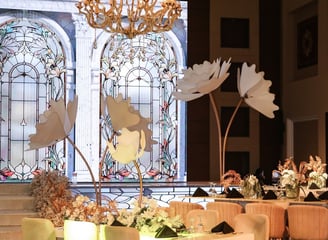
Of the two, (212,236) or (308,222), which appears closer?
(212,236)

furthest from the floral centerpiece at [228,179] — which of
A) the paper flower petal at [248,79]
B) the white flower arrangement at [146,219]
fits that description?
the white flower arrangement at [146,219]

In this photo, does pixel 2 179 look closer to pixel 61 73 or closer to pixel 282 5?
pixel 61 73

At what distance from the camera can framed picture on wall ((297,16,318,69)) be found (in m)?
13.2

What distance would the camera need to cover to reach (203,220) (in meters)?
5.94

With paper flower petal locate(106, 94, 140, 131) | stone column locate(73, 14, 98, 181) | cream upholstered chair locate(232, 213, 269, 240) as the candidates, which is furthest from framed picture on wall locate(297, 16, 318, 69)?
paper flower petal locate(106, 94, 140, 131)

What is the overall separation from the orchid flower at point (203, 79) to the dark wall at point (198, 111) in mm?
4650

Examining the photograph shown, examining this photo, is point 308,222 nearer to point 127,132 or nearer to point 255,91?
point 255,91

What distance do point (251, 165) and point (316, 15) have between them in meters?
3.07

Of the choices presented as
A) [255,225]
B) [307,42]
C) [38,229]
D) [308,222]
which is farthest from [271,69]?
[38,229]

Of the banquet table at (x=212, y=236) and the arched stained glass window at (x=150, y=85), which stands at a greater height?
the arched stained glass window at (x=150, y=85)

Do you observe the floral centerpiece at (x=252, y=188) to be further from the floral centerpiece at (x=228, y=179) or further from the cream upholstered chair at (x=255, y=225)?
the cream upholstered chair at (x=255, y=225)

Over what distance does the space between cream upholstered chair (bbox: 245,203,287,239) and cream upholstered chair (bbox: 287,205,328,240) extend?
4.9 inches

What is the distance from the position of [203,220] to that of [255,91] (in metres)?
2.88

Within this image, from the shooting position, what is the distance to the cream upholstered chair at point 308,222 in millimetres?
7262
